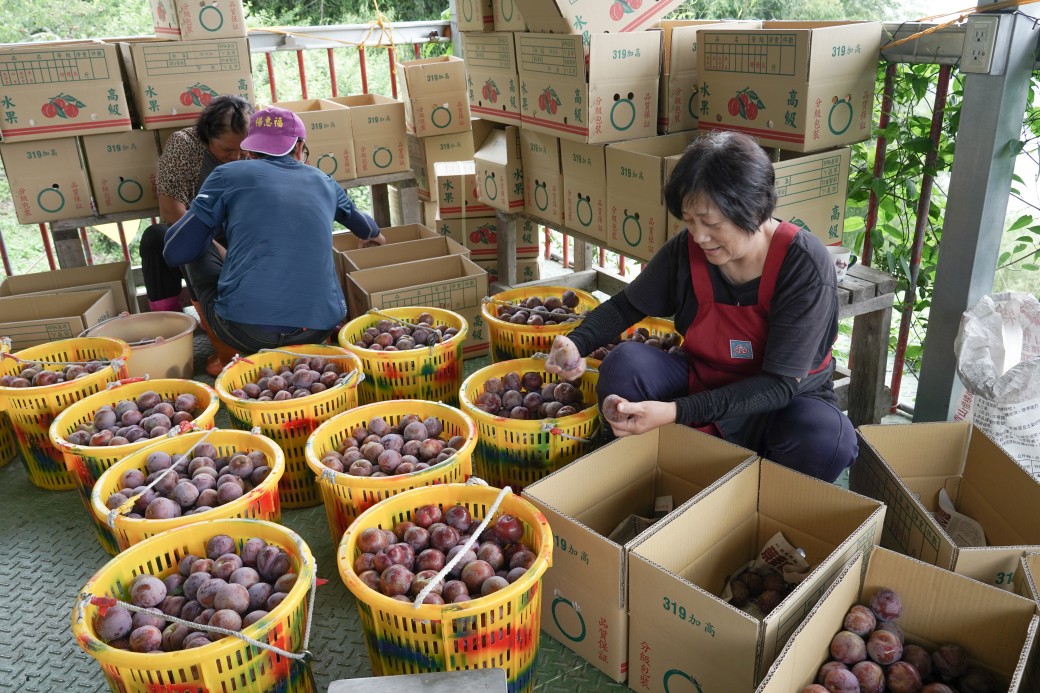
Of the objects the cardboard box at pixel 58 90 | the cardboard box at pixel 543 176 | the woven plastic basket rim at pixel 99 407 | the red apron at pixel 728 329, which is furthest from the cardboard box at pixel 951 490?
the cardboard box at pixel 58 90

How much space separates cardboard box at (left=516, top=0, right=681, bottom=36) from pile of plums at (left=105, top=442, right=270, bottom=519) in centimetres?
164

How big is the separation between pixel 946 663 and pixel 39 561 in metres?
2.18

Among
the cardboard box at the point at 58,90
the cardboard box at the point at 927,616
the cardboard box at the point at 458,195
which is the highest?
the cardboard box at the point at 58,90

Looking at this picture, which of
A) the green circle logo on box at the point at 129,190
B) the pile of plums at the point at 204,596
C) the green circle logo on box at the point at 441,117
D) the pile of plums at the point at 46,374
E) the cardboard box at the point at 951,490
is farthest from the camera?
the green circle logo on box at the point at 441,117

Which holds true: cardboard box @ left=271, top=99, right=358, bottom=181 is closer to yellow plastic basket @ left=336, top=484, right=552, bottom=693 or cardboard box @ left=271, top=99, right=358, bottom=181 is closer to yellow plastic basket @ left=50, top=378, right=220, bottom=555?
yellow plastic basket @ left=50, top=378, right=220, bottom=555

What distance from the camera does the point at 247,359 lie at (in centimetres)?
243

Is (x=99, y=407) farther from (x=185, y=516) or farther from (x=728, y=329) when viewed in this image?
(x=728, y=329)

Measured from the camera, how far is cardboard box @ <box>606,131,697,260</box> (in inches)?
98.1

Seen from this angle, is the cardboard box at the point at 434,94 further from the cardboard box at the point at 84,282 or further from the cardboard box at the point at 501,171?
the cardboard box at the point at 84,282

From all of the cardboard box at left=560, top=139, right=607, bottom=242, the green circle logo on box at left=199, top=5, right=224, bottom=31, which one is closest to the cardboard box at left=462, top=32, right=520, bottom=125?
the cardboard box at left=560, top=139, right=607, bottom=242

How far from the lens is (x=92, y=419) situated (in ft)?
7.32

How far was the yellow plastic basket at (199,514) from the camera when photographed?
66.1 inches

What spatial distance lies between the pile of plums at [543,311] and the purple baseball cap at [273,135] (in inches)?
35.1

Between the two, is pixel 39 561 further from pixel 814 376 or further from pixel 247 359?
pixel 814 376
